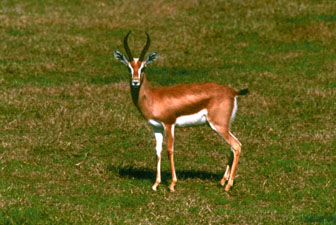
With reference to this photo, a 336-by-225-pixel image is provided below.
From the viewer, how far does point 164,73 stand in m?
20.4

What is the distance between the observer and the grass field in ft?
35.6

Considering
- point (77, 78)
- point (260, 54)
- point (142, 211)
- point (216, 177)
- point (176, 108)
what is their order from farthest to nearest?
point (260, 54) → point (77, 78) → point (216, 177) → point (176, 108) → point (142, 211)

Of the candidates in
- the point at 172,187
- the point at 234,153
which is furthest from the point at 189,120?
the point at 172,187

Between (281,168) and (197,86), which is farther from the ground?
(197,86)

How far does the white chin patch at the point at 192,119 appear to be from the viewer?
37.8 feet

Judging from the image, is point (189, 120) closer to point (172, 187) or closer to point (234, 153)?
point (234, 153)

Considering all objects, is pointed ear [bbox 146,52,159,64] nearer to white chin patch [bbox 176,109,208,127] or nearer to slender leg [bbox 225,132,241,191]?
white chin patch [bbox 176,109,208,127]

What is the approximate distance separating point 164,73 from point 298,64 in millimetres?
4286

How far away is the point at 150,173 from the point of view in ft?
41.9

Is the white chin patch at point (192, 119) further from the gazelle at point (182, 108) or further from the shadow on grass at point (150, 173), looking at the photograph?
the shadow on grass at point (150, 173)

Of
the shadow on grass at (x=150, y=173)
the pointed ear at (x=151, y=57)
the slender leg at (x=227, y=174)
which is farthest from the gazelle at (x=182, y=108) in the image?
the shadow on grass at (x=150, y=173)

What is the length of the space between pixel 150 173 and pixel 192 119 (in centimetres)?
179

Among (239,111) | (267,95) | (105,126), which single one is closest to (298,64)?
(267,95)

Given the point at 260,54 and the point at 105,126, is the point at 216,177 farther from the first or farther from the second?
the point at 260,54
